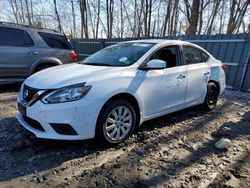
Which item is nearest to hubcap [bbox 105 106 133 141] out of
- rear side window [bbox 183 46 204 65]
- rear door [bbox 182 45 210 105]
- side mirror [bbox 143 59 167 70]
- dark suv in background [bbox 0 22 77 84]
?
side mirror [bbox 143 59 167 70]

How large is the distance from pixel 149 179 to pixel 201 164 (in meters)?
0.80

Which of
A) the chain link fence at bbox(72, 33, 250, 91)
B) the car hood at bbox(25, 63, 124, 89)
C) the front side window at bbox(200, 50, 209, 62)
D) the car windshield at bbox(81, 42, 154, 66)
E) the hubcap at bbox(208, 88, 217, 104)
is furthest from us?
the chain link fence at bbox(72, 33, 250, 91)

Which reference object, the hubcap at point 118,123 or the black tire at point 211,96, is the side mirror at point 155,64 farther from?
the black tire at point 211,96

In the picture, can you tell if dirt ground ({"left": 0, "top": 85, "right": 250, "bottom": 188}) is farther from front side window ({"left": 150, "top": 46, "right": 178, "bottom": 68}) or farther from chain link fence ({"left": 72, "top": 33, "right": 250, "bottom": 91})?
chain link fence ({"left": 72, "top": 33, "right": 250, "bottom": 91})

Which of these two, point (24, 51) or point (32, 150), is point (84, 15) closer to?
point (24, 51)

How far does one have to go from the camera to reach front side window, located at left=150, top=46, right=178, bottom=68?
429cm

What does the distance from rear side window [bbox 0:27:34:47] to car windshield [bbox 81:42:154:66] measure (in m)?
3.19

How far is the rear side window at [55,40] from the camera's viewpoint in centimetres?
739

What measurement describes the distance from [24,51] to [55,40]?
1.05 m

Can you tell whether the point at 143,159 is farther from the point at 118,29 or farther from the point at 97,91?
the point at 118,29

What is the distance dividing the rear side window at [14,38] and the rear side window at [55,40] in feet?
1.41

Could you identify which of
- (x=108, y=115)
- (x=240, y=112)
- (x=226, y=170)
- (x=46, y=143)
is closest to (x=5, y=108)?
(x=46, y=143)

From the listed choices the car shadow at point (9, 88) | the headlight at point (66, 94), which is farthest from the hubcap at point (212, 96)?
the car shadow at point (9, 88)

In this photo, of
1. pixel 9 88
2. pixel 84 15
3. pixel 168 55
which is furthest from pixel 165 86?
pixel 84 15
